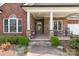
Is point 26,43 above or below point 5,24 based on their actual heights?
below

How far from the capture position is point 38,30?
1229 inches

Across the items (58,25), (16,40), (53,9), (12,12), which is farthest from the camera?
(58,25)

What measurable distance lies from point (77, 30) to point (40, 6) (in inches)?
491

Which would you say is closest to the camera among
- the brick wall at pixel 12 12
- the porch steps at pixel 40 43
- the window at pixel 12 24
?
the porch steps at pixel 40 43

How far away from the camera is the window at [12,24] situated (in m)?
20.8

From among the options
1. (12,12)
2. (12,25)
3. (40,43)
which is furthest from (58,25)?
(40,43)

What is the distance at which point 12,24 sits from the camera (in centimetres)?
2081

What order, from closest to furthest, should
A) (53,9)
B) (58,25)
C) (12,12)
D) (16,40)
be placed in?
(16,40) → (53,9) → (12,12) → (58,25)

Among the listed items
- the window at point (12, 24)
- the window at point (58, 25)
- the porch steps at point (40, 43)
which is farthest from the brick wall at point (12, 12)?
the window at point (58, 25)

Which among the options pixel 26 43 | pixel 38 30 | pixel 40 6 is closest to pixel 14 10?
pixel 40 6

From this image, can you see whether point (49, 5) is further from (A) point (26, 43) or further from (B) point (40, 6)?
(A) point (26, 43)

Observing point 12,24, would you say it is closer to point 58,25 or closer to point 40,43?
point 40,43

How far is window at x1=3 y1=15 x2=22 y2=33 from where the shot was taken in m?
20.8

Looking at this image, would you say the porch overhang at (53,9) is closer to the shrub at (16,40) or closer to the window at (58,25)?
the shrub at (16,40)
